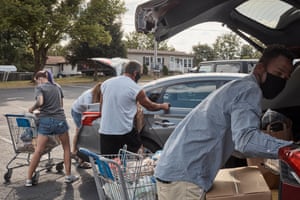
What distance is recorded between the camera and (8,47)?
48.8 m

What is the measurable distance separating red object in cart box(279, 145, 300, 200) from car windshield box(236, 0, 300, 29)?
159 cm

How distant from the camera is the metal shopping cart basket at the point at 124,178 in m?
2.66

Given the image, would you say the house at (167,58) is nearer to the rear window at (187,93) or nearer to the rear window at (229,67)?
the rear window at (229,67)

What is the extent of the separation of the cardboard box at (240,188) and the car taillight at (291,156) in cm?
45

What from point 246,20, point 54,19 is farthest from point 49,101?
point 54,19

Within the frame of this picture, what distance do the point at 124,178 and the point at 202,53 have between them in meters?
72.2

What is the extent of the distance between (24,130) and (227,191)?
4.58m

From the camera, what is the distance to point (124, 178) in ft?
8.80

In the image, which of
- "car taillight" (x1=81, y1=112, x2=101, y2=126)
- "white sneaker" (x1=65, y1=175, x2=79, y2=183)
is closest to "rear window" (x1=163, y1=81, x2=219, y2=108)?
"car taillight" (x1=81, y1=112, x2=101, y2=126)

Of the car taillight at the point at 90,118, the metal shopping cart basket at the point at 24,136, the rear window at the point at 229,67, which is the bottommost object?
the metal shopping cart basket at the point at 24,136

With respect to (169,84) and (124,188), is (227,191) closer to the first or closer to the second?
(124,188)

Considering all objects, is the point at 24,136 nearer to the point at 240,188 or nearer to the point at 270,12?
the point at 270,12

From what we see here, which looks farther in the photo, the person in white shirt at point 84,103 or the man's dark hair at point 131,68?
the person in white shirt at point 84,103

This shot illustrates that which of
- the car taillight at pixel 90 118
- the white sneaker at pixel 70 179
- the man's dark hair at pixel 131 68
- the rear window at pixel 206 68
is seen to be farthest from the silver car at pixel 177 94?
the rear window at pixel 206 68
